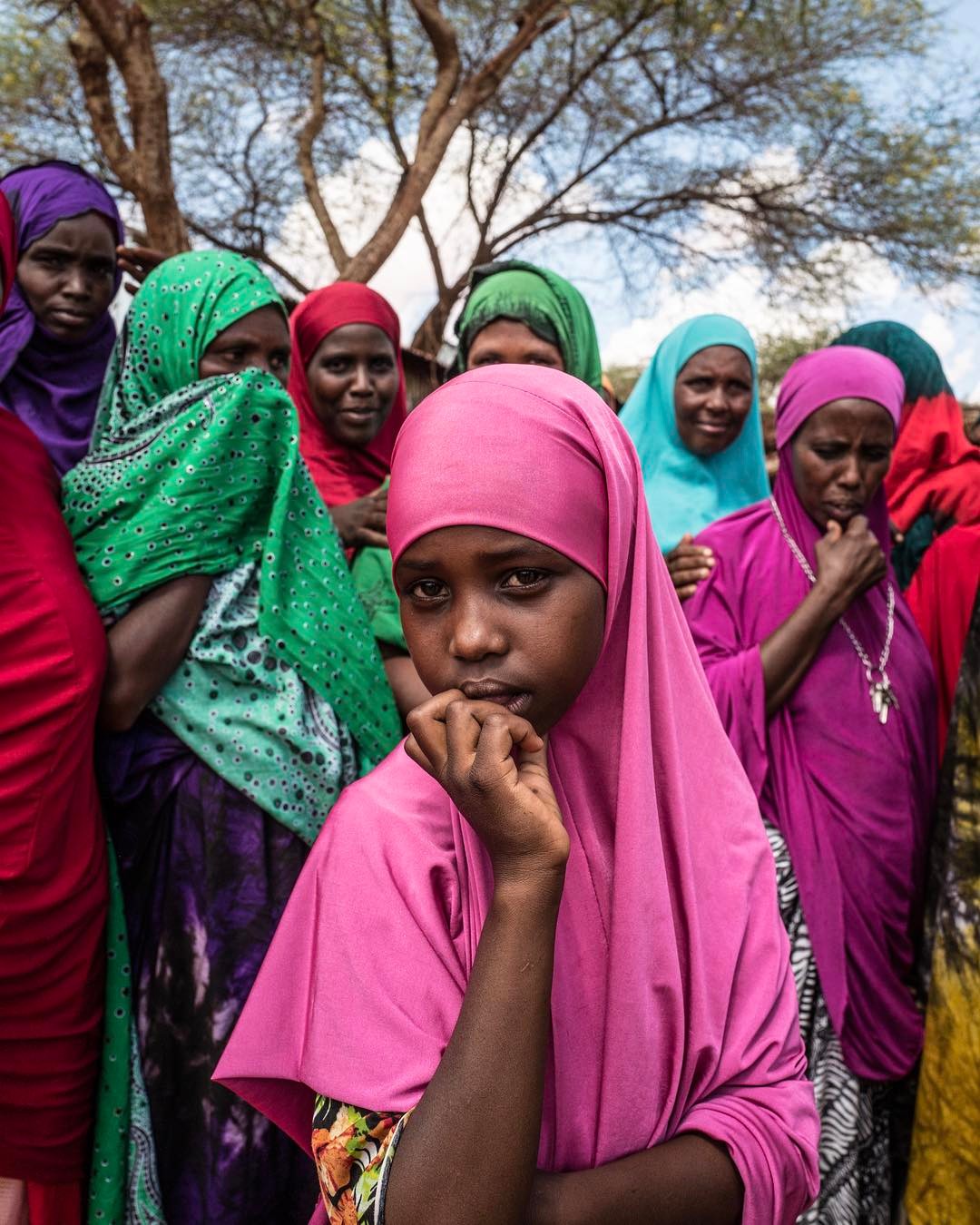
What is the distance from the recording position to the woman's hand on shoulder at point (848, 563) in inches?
96.2

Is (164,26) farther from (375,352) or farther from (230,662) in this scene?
(230,662)

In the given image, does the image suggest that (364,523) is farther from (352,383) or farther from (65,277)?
(65,277)

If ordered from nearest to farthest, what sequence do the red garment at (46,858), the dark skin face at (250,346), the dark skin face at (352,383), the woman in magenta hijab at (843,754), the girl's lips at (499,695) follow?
1. the girl's lips at (499,695)
2. the red garment at (46,858)
3. the woman in magenta hijab at (843,754)
4. the dark skin face at (250,346)
5. the dark skin face at (352,383)

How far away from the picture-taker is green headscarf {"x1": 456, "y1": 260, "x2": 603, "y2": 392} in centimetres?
309

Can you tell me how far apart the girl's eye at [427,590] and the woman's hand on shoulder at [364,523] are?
4.42 feet

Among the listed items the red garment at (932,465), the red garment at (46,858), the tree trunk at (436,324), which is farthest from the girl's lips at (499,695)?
the tree trunk at (436,324)

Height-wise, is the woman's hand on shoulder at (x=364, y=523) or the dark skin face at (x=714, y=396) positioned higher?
the dark skin face at (x=714, y=396)

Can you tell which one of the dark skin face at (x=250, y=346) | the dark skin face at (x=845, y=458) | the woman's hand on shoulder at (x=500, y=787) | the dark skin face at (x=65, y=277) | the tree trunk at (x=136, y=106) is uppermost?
the tree trunk at (x=136, y=106)

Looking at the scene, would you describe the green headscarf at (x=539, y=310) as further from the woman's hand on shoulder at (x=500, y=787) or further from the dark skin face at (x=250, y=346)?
the woman's hand on shoulder at (x=500, y=787)

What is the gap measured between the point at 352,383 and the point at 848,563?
1526 millimetres

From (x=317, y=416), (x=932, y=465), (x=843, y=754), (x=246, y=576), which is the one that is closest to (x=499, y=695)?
(x=246, y=576)

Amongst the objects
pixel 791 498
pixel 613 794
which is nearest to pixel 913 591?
pixel 791 498

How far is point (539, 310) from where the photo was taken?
10.1 ft

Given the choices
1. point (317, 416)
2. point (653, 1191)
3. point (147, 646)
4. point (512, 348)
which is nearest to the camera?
point (653, 1191)
